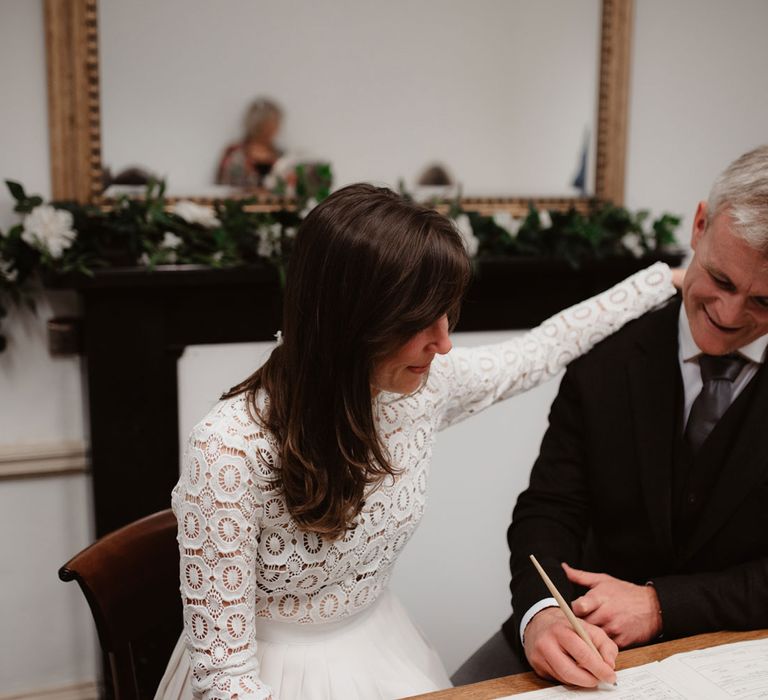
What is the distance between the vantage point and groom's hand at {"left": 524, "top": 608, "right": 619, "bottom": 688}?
3.76ft

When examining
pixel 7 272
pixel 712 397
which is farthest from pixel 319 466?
pixel 7 272

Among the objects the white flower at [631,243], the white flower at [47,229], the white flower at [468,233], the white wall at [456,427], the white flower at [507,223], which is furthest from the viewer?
the white flower at [631,243]

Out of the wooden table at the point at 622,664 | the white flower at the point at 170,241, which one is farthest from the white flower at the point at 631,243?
the wooden table at the point at 622,664

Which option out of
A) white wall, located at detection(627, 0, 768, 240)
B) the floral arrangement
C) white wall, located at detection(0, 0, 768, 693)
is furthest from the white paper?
white wall, located at detection(627, 0, 768, 240)

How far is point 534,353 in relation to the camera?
64.6 inches

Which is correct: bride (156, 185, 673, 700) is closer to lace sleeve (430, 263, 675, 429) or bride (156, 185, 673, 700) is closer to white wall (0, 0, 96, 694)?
lace sleeve (430, 263, 675, 429)

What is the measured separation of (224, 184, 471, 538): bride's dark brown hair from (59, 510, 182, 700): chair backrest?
0.39 metres

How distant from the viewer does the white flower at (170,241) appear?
2.28 metres

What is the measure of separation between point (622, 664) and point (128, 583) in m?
0.82

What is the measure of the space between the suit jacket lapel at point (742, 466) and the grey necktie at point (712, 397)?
4 centimetres

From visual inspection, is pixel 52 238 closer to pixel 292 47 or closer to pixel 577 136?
pixel 292 47

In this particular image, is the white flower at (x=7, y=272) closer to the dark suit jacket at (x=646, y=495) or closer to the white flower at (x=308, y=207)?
the white flower at (x=308, y=207)

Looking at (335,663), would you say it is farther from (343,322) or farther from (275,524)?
(343,322)

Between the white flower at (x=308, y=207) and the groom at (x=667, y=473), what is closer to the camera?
the groom at (x=667, y=473)
